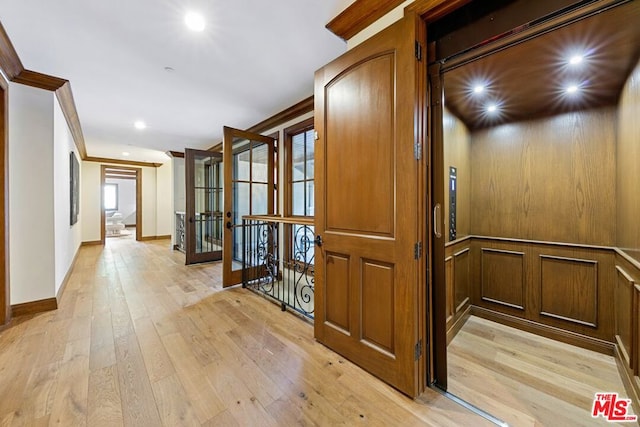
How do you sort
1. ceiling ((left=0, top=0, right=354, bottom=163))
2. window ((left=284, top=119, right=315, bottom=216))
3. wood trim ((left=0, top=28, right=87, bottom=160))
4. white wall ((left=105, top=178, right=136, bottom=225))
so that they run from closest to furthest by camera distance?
ceiling ((left=0, top=0, right=354, bottom=163))
wood trim ((left=0, top=28, right=87, bottom=160))
window ((left=284, top=119, right=315, bottom=216))
white wall ((left=105, top=178, right=136, bottom=225))

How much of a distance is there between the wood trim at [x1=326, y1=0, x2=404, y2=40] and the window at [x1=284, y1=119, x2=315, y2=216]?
1.64 meters

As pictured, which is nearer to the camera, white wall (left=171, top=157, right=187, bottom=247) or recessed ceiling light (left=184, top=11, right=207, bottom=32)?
recessed ceiling light (left=184, top=11, right=207, bottom=32)

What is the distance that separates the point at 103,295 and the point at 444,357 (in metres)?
3.79

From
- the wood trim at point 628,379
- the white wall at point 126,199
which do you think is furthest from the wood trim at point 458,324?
the white wall at point 126,199

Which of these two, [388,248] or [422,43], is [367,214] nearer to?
[388,248]

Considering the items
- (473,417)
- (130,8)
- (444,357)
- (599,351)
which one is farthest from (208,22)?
(599,351)

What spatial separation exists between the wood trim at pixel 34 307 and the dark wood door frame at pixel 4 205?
0.33 ft

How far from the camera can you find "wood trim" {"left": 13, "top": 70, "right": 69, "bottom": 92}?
2.59 meters

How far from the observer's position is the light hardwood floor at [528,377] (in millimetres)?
1482

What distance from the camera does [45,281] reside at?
279 cm

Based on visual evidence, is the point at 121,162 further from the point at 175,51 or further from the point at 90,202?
the point at 175,51

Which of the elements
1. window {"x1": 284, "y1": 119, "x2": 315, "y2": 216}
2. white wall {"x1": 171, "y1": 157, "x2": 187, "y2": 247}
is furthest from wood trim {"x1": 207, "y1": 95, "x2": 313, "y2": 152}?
white wall {"x1": 171, "y1": 157, "x2": 187, "y2": 247}

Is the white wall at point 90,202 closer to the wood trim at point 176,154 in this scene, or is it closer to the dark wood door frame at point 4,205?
the wood trim at point 176,154

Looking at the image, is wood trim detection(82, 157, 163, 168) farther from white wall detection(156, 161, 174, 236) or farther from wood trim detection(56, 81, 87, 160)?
wood trim detection(56, 81, 87, 160)
